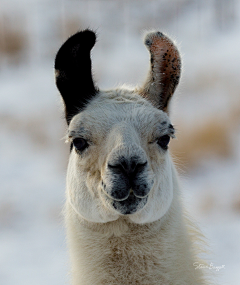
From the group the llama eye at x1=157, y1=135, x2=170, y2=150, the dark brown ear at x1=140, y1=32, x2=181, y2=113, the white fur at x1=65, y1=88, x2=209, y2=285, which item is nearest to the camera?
the white fur at x1=65, y1=88, x2=209, y2=285

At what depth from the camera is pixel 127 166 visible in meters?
2.91

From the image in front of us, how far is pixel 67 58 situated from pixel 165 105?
1138 millimetres

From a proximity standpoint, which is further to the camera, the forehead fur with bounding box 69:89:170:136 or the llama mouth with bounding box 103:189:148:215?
the forehead fur with bounding box 69:89:170:136

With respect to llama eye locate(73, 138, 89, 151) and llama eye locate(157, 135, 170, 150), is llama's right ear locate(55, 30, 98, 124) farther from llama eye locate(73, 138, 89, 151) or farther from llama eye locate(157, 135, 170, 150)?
llama eye locate(157, 135, 170, 150)

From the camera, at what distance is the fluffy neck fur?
3291 mm

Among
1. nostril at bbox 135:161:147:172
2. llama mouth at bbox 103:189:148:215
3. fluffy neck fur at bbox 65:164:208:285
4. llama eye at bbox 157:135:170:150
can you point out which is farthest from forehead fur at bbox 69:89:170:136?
fluffy neck fur at bbox 65:164:208:285

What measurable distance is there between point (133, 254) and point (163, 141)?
1.07 meters

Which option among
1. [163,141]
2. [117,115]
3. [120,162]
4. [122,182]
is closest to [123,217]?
[122,182]

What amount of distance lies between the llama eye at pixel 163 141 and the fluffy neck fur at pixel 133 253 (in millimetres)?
661

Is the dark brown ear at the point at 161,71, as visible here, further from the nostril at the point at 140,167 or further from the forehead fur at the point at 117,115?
the nostril at the point at 140,167

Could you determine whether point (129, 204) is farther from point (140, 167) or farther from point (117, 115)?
point (117, 115)

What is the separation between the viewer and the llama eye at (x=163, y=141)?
3.48 metres

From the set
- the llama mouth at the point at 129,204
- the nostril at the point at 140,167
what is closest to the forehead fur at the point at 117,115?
the nostril at the point at 140,167

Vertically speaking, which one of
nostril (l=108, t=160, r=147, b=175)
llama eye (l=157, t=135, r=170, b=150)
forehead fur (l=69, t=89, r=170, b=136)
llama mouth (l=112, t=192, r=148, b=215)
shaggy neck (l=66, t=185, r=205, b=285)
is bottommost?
shaggy neck (l=66, t=185, r=205, b=285)
